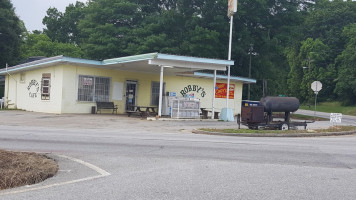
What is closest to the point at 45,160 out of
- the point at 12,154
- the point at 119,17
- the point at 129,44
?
the point at 12,154

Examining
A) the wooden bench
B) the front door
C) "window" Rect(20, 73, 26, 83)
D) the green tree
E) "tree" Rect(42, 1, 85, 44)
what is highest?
"tree" Rect(42, 1, 85, 44)

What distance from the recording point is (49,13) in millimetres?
78125

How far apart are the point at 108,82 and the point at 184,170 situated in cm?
1936

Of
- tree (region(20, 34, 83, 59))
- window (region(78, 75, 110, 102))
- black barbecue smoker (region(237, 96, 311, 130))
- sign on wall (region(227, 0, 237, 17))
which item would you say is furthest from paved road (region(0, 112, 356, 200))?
tree (region(20, 34, 83, 59))

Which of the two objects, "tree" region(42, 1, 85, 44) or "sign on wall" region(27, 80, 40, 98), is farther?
"tree" region(42, 1, 85, 44)

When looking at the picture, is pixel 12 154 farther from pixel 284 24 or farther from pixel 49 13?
pixel 49 13

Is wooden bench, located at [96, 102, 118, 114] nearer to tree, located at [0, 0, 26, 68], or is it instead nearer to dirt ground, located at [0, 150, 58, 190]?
dirt ground, located at [0, 150, 58, 190]

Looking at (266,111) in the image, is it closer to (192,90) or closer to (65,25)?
(192,90)

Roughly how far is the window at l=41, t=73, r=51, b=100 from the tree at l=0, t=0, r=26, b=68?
22196 millimetres

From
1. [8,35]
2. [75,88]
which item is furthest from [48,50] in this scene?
[75,88]

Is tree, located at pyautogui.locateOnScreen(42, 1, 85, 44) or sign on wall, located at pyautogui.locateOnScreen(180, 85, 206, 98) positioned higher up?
tree, located at pyautogui.locateOnScreen(42, 1, 85, 44)

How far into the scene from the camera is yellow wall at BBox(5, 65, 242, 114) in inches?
952

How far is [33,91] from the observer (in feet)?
88.3

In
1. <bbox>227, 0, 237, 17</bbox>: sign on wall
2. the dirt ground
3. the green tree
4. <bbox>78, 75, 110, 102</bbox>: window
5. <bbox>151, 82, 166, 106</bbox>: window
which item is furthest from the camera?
the green tree
